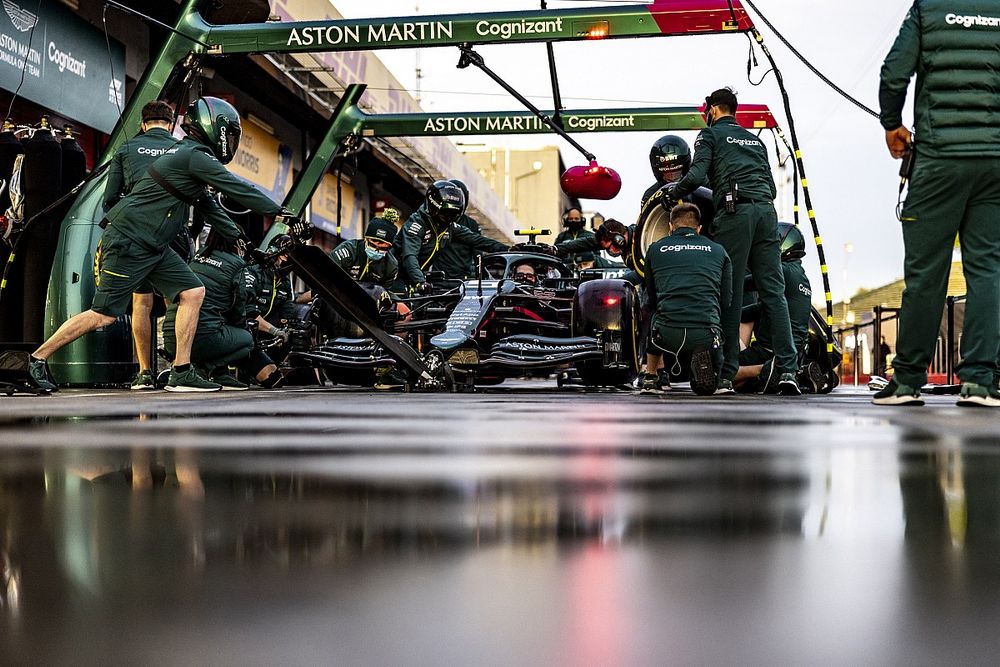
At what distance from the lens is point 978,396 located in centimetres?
506

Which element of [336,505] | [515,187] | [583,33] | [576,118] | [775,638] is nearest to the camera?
[775,638]

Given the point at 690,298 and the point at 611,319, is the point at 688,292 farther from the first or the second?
the point at 611,319

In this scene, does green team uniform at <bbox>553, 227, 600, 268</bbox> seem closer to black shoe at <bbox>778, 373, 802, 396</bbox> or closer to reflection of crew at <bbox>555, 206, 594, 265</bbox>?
reflection of crew at <bbox>555, 206, 594, 265</bbox>

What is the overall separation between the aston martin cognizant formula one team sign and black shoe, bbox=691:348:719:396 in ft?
17.3

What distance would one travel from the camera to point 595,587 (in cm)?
94

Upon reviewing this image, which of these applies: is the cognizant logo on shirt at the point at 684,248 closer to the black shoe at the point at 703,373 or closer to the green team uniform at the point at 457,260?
the black shoe at the point at 703,373

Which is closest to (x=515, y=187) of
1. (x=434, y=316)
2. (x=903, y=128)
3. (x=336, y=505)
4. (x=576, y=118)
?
(x=576, y=118)

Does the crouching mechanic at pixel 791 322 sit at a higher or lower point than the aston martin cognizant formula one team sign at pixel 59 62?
lower

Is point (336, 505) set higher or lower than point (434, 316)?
lower

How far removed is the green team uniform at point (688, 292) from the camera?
7.15m

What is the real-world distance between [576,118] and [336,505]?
38.0ft

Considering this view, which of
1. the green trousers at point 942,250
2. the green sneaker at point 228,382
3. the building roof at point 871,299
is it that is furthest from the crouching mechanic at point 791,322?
the building roof at point 871,299

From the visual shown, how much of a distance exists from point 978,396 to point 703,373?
2.14 m

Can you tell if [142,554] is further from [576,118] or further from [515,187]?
[515,187]
